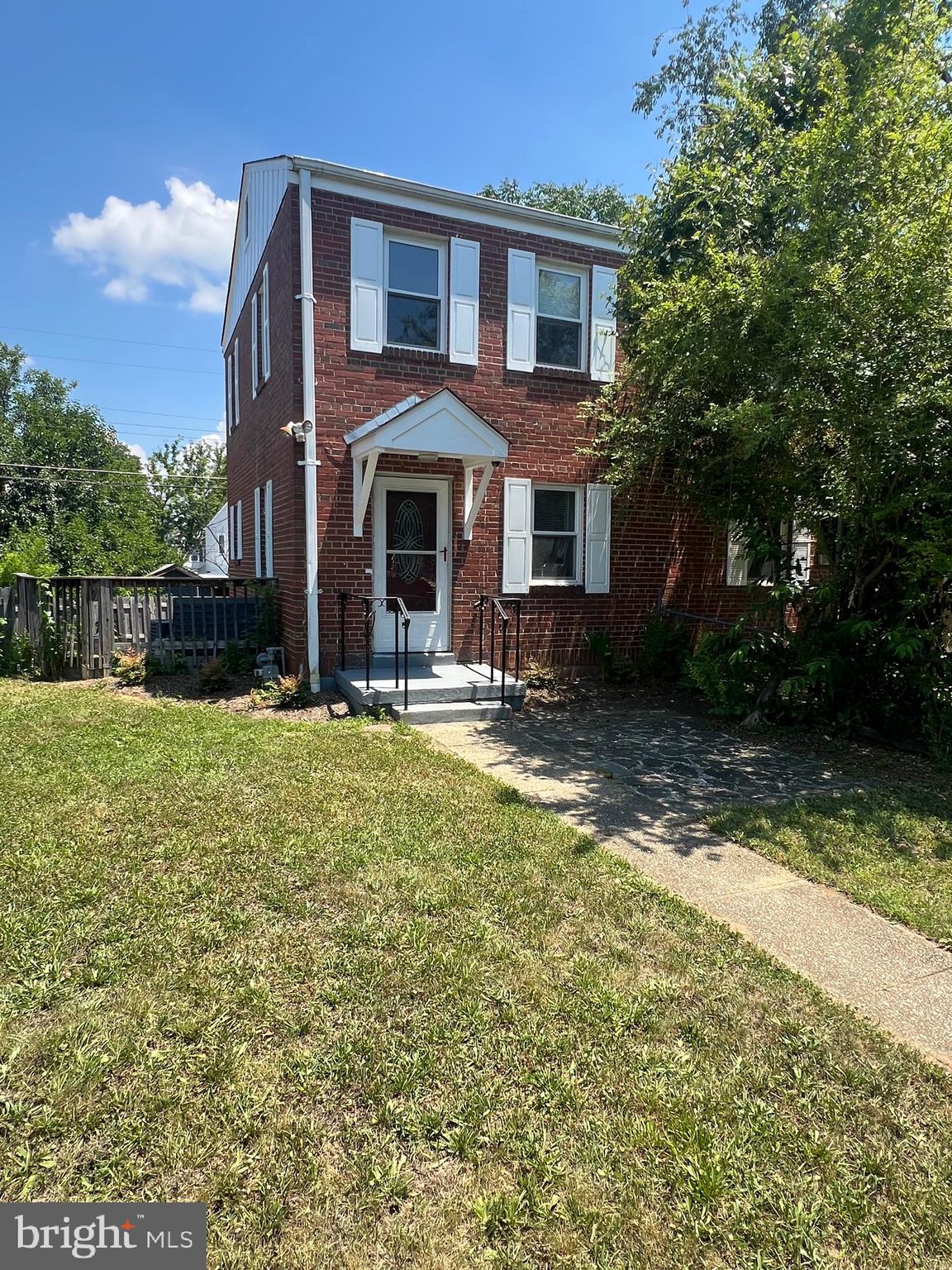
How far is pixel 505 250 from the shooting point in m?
8.79

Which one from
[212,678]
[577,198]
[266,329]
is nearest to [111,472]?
[577,198]

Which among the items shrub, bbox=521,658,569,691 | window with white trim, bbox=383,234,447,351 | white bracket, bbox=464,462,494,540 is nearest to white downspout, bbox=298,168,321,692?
window with white trim, bbox=383,234,447,351

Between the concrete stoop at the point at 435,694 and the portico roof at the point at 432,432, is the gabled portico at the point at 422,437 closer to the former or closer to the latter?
the portico roof at the point at 432,432

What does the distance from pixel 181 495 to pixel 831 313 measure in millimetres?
33672

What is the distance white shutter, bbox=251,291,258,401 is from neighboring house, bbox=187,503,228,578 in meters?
10.4

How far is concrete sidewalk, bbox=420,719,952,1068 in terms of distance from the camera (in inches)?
107

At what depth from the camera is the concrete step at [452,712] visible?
23.3ft

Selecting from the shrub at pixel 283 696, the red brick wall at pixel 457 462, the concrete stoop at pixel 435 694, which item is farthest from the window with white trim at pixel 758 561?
the shrub at pixel 283 696

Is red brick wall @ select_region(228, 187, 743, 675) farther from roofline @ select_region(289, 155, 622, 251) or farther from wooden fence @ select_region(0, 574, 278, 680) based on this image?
wooden fence @ select_region(0, 574, 278, 680)

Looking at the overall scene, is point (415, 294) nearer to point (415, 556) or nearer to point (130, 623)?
point (415, 556)

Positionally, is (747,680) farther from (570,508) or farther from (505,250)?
(505,250)

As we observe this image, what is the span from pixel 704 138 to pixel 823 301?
12.7 ft

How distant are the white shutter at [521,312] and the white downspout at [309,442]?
2.58 m

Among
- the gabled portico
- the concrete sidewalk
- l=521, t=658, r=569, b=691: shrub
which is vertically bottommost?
the concrete sidewalk
